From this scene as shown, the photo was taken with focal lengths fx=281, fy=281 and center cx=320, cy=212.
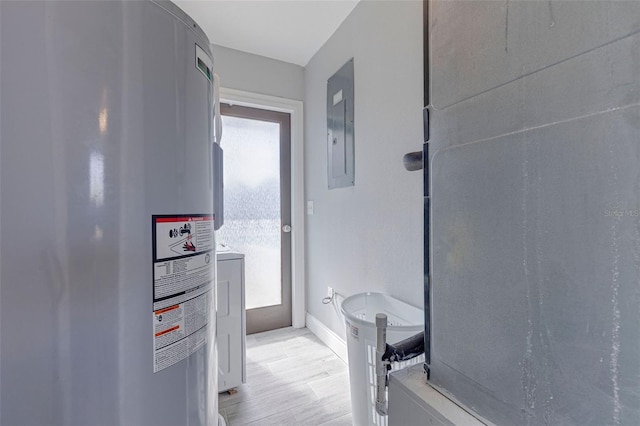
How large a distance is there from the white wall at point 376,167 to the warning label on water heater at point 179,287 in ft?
3.26

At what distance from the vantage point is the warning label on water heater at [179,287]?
0.53m

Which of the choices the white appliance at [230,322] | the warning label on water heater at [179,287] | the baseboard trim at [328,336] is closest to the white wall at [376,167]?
the baseboard trim at [328,336]

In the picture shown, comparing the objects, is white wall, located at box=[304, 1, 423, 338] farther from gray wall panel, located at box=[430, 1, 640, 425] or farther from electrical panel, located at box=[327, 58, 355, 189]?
gray wall panel, located at box=[430, 1, 640, 425]

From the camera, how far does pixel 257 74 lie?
7.75 ft

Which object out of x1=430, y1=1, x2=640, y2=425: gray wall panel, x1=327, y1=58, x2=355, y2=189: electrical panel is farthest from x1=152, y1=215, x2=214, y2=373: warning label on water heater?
x1=327, y1=58, x2=355, y2=189: electrical panel

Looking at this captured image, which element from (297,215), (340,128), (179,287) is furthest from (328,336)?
(179,287)

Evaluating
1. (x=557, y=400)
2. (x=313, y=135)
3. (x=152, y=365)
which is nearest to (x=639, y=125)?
(x=557, y=400)

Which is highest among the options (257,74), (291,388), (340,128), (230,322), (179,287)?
(257,74)

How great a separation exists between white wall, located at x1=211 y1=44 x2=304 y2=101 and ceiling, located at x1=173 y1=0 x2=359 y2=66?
0.06 m

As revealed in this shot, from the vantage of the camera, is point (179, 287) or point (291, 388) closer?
point (179, 287)

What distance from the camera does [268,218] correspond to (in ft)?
8.16

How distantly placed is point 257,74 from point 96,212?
2.23 metres

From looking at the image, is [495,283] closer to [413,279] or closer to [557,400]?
[557,400]

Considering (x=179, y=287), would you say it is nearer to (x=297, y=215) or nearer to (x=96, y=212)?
(x=96, y=212)
